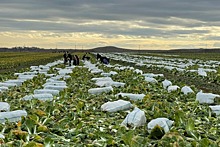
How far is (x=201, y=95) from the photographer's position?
642 centimetres

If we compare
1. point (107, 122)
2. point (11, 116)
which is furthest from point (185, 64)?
point (11, 116)

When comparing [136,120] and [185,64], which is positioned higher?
[136,120]

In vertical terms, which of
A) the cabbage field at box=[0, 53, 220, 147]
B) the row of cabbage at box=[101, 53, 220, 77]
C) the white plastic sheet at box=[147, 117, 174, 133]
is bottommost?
the row of cabbage at box=[101, 53, 220, 77]

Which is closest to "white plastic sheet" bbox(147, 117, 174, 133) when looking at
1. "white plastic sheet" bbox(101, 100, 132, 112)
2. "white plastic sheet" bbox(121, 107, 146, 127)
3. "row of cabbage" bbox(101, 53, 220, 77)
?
"white plastic sheet" bbox(121, 107, 146, 127)

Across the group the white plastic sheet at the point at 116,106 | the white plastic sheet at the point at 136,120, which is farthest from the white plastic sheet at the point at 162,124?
the white plastic sheet at the point at 116,106

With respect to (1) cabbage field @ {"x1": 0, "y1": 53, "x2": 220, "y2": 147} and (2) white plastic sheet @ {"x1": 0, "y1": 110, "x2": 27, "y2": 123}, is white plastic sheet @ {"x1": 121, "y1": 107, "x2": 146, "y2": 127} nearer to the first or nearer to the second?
(1) cabbage field @ {"x1": 0, "y1": 53, "x2": 220, "y2": 147}

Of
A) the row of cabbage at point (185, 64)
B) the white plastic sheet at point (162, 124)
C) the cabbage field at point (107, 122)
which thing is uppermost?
the white plastic sheet at point (162, 124)

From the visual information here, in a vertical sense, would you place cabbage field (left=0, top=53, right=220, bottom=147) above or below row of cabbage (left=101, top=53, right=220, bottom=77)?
above

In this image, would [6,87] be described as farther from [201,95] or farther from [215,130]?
[215,130]

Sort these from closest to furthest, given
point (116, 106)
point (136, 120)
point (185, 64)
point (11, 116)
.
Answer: point (136, 120), point (11, 116), point (116, 106), point (185, 64)

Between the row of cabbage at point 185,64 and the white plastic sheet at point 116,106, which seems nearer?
the white plastic sheet at point 116,106

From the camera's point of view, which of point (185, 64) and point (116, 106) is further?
point (185, 64)

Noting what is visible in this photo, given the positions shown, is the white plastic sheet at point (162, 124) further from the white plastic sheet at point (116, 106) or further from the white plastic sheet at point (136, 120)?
the white plastic sheet at point (116, 106)

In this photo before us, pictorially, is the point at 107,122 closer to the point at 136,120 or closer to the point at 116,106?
the point at 136,120
